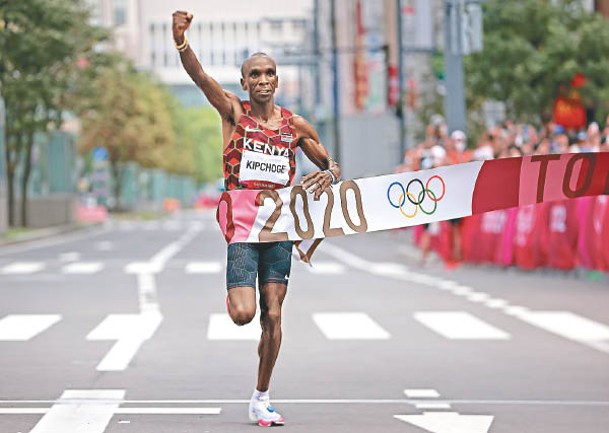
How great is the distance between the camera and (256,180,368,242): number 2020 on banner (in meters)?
9.49

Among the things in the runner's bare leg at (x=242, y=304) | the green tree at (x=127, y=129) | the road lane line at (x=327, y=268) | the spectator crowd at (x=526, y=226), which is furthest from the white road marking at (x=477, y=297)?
the green tree at (x=127, y=129)

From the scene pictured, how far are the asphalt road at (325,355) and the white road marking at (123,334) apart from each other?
0.06 ft

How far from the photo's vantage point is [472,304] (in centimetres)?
1905

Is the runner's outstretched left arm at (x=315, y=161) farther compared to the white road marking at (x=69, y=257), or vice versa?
the white road marking at (x=69, y=257)

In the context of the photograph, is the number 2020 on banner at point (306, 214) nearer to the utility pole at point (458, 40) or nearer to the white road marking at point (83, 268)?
the white road marking at point (83, 268)

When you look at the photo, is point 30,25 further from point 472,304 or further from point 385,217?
point 385,217

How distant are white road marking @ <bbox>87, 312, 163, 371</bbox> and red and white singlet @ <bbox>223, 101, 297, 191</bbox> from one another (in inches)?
129

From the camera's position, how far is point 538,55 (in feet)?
124

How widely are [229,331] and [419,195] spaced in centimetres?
560

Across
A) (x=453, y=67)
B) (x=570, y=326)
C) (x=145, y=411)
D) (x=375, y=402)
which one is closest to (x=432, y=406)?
(x=375, y=402)

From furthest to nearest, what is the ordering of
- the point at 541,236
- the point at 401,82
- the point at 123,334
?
the point at 401,82 < the point at 541,236 < the point at 123,334

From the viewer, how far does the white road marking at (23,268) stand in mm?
27391

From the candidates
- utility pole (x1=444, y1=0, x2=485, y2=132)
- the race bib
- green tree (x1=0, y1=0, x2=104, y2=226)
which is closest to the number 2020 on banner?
the race bib

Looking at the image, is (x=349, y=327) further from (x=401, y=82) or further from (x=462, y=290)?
(x=401, y=82)
